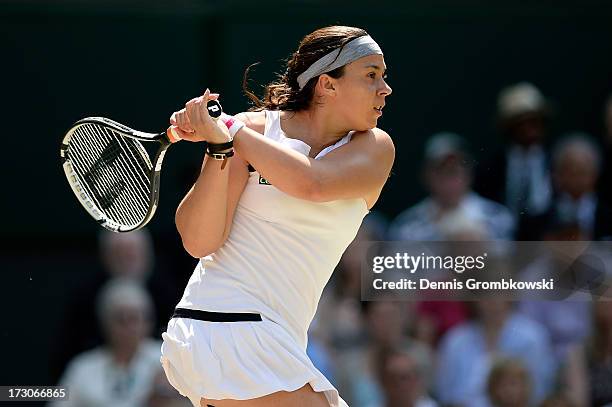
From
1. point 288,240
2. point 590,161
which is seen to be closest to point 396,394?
point 590,161

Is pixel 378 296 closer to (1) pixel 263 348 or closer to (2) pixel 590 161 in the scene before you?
(2) pixel 590 161

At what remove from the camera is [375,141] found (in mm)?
3217

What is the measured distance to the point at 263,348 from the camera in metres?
3.04

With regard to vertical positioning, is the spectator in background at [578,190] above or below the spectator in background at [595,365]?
above

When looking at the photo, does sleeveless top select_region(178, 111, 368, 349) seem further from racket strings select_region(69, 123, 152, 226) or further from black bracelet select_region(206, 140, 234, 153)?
racket strings select_region(69, 123, 152, 226)

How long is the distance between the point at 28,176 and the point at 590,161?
260 cm

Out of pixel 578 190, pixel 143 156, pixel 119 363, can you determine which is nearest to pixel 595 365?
pixel 578 190

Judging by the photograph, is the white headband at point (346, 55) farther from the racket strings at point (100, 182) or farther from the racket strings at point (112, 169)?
the racket strings at point (100, 182)

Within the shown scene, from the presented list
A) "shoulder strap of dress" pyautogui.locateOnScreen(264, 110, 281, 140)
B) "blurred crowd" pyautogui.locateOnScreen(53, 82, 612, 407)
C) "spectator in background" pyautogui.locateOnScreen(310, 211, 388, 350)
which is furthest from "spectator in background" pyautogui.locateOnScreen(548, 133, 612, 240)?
"shoulder strap of dress" pyautogui.locateOnScreen(264, 110, 281, 140)

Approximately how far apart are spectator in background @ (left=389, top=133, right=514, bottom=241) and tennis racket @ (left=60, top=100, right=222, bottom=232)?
2.41 m

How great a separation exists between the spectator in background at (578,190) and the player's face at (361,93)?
2542mm

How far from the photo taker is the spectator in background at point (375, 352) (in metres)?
5.35

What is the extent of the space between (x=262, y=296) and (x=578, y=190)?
9.58ft

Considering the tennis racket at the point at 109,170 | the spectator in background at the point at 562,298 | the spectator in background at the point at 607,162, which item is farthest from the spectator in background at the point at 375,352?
the tennis racket at the point at 109,170
